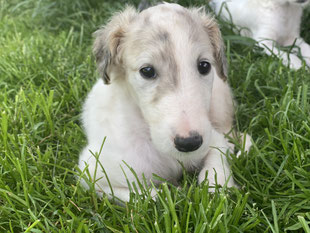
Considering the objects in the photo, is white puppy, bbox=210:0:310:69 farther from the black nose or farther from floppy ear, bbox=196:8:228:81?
the black nose

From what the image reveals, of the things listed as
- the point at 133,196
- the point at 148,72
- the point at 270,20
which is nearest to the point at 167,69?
the point at 148,72

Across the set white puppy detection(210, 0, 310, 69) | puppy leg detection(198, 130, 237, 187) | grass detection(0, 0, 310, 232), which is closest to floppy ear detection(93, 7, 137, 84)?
grass detection(0, 0, 310, 232)

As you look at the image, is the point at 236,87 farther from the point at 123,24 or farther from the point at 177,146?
the point at 177,146

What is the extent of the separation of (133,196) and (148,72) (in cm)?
84

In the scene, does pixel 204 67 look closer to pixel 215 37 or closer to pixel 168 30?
pixel 168 30

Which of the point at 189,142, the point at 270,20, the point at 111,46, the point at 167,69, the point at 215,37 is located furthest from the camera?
the point at 270,20

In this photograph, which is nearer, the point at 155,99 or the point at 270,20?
the point at 155,99

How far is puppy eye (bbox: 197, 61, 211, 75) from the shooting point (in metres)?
2.84

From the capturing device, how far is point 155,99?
276cm

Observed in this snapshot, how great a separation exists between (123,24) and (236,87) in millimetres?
1795

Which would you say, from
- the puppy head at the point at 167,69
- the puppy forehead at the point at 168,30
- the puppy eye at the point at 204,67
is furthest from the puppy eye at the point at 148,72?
the puppy eye at the point at 204,67

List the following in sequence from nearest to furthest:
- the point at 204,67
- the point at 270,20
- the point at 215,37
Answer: the point at 204,67 < the point at 215,37 < the point at 270,20

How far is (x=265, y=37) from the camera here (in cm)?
544

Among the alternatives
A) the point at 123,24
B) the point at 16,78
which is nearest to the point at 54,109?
the point at 16,78
